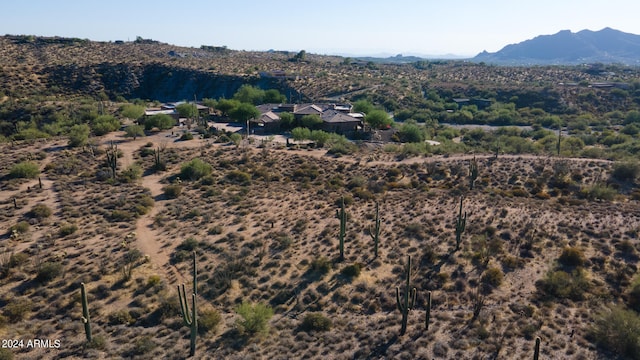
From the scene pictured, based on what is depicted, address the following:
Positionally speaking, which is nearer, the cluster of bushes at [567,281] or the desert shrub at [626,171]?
the cluster of bushes at [567,281]

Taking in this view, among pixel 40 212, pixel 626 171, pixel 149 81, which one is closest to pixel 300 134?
pixel 40 212

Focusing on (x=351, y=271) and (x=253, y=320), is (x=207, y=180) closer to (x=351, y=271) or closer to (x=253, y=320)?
(x=351, y=271)

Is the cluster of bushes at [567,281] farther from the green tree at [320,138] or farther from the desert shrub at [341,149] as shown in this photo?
the green tree at [320,138]

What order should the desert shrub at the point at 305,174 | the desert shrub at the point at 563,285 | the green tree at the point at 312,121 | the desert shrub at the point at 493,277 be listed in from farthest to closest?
the green tree at the point at 312,121 → the desert shrub at the point at 305,174 → the desert shrub at the point at 493,277 → the desert shrub at the point at 563,285

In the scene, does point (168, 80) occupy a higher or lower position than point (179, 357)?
higher

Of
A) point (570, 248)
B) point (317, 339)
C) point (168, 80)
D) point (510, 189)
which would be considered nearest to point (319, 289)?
point (317, 339)

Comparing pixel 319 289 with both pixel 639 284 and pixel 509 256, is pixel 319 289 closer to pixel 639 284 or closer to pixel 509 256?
pixel 509 256

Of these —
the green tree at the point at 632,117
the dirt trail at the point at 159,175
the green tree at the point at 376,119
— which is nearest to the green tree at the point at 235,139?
the dirt trail at the point at 159,175
